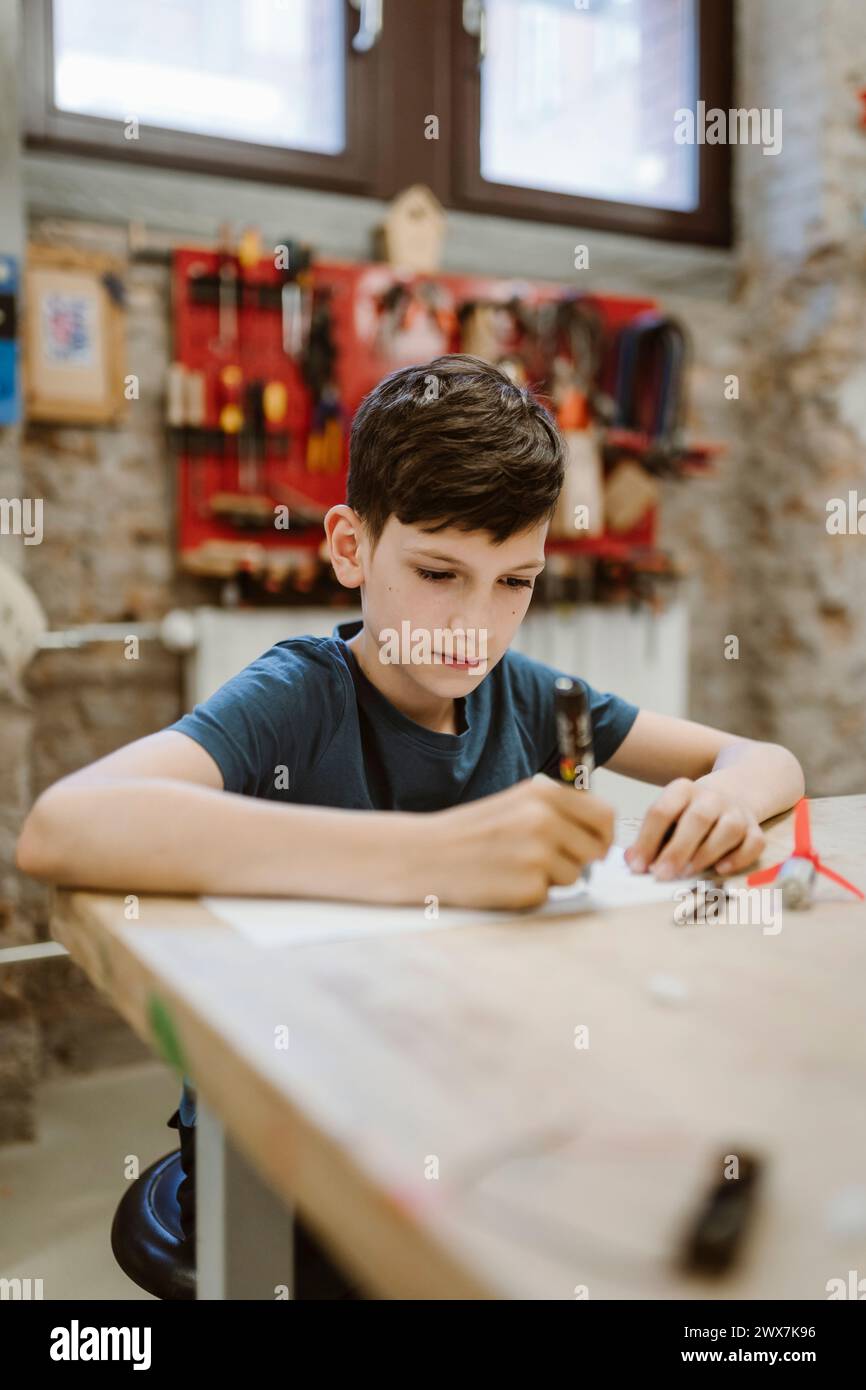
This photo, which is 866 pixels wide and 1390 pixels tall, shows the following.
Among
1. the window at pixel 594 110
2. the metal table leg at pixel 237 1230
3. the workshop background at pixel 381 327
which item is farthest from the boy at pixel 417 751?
the window at pixel 594 110

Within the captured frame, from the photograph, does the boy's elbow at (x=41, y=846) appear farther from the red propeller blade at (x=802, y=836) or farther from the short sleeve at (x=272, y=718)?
the red propeller blade at (x=802, y=836)

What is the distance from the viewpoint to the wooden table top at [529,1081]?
1.35ft

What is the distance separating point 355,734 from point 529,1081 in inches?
26.7

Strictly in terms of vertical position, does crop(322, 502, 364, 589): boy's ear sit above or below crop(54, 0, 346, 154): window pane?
below

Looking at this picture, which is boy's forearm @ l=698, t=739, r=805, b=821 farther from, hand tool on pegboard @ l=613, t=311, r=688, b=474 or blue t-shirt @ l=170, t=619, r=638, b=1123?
hand tool on pegboard @ l=613, t=311, r=688, b=474

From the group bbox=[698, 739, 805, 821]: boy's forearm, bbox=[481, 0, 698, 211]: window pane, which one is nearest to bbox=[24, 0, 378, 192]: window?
bbox=[481, 0, 698, 211]: window pane

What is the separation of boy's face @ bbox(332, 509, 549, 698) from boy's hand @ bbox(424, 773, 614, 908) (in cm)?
30

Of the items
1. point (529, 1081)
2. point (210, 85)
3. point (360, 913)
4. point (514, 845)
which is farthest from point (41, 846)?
point (210, 85)

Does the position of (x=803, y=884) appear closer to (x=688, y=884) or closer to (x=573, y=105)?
(x=688, y=884)

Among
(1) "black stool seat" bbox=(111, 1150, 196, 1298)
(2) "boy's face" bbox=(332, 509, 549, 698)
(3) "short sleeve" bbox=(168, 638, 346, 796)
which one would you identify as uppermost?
(2) "boy's face" bbox=(332, 509, 549, 698)

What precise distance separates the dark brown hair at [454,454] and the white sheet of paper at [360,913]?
0.40m

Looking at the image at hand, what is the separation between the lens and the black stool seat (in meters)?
0.91

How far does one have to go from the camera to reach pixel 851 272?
2828 millimetres
